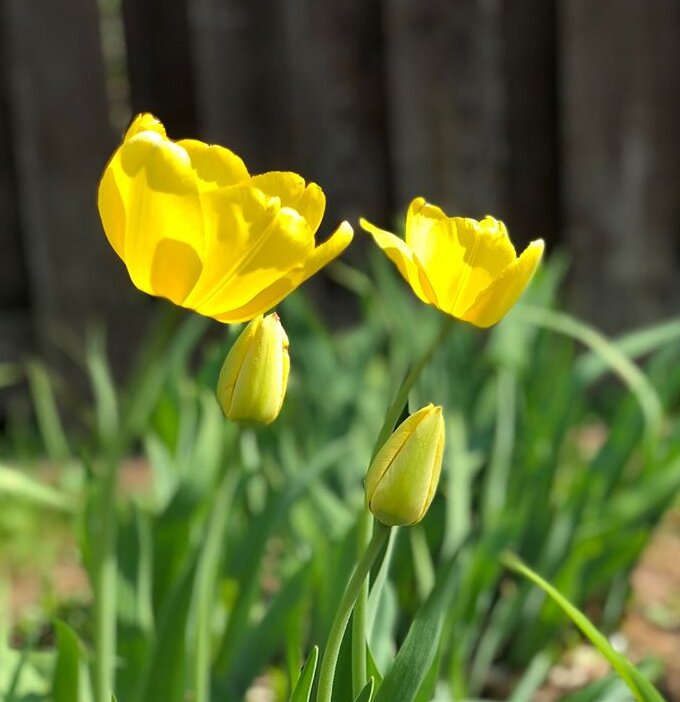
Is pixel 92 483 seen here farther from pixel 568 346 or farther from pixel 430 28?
pixel 430 28

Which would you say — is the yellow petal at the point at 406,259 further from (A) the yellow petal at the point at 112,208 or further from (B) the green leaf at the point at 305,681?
(B) the green leaf at the point at 305,681

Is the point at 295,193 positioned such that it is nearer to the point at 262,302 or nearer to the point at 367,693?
the point at 262,302

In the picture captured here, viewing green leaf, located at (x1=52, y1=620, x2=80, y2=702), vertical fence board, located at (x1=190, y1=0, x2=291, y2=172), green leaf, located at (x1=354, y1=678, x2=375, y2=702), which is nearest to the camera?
green leaf, located at (x1=354, y1=678, x2=375, y2=702)

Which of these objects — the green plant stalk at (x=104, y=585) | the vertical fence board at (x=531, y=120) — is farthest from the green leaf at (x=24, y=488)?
the vertical fence board at (x=531, y=120)

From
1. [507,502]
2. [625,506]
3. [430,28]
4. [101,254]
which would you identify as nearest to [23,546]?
[101,254]

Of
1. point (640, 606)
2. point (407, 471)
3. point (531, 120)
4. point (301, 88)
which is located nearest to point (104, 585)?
point (407, 471)

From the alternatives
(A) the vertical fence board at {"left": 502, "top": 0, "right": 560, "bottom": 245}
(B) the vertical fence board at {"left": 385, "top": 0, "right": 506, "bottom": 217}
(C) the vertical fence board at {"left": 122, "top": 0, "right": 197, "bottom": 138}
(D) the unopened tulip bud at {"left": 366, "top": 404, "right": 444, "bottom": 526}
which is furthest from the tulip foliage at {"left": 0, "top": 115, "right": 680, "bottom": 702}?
(C) the vertical fence board at {"left": 122, "top": 0, "right": 197, "bottom": 138}

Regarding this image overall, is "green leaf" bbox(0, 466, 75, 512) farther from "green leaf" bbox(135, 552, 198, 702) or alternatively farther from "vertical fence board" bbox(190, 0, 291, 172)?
"vertical fence board" bbox(190, 0, 291, 172)
